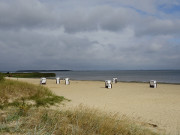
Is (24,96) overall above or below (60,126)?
above

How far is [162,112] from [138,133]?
3.96m

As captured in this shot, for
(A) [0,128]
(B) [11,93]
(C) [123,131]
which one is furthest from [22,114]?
→ (B) [11,93]

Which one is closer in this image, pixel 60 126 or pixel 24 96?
pixel 60 126

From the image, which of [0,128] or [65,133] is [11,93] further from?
[65,133]

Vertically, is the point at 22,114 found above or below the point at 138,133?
above

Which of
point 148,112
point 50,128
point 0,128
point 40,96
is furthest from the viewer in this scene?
point 40,96

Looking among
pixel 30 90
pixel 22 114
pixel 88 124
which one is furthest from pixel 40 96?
pixel 88 124

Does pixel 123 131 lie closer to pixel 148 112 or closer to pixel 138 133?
pixel 138 133

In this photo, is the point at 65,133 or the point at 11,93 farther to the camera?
the point at 11,93

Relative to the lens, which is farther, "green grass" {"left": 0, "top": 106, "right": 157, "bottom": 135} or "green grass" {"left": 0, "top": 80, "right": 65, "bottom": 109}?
"green grass" {"left": 0, "top": 80, "right": 65, "bottom": 109}

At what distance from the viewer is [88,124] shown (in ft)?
15.7

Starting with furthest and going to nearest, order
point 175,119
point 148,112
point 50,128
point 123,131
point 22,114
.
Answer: point 148,112, point 175,119, point 22,114, point 123,131, point 50,128

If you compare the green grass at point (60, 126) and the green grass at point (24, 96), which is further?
the green grass at point (24, 96)

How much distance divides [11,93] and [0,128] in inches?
198
